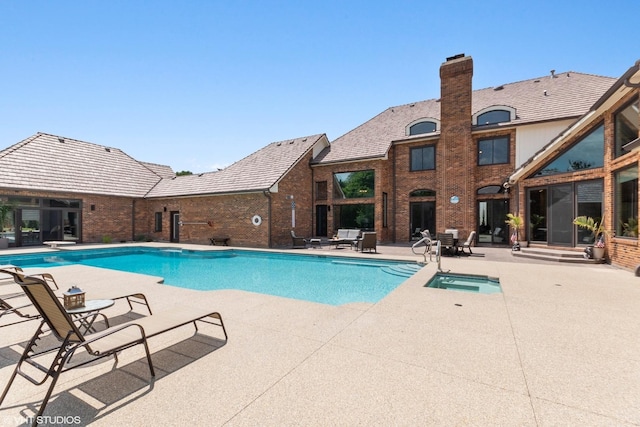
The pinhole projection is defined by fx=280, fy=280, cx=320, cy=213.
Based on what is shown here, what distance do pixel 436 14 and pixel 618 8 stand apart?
497 cm

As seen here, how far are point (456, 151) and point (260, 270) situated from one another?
40.3ft

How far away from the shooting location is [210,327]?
→ 403 centimetres

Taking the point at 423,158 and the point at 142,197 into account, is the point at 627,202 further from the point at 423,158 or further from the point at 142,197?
the point at 142,197

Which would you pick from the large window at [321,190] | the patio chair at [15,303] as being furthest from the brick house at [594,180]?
the patio chair at [15,303]

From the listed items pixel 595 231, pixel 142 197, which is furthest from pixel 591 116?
pixel 142 197

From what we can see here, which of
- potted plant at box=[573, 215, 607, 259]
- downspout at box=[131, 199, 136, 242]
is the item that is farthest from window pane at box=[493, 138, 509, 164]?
downspout at box=[131, 199, 136, 242]

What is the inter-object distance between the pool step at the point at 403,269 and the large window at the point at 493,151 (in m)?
9.15

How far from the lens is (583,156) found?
10.3m

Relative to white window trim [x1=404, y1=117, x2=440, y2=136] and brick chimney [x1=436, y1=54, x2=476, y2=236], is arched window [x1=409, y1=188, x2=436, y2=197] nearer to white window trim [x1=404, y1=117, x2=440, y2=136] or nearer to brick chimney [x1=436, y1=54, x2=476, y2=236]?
brick chimney [x1=436, y1=54, x2=476, y2=236]

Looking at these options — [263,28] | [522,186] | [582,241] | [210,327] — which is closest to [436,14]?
[263,28]

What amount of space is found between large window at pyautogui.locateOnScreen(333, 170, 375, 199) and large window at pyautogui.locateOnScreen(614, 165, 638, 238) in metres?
10.1

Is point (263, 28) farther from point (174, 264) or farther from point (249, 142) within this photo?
point (249, 142)

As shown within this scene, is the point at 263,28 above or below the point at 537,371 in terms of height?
above

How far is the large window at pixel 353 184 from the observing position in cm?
1688
